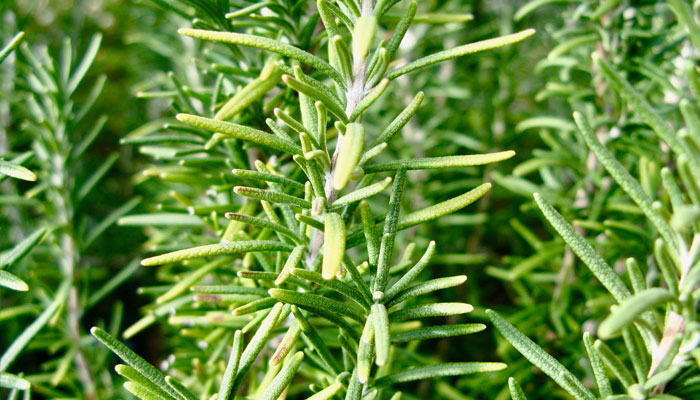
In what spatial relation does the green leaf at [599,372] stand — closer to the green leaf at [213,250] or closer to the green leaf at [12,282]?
the green leaf at [213,250]

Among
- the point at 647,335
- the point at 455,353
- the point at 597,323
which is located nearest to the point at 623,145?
the point at 597,323

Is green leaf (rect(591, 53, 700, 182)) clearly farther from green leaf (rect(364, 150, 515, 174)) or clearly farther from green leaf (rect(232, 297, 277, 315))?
green leaf (rect(232, 297, 277, 315))

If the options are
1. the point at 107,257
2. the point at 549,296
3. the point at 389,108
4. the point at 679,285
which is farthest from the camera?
the point at 107,257

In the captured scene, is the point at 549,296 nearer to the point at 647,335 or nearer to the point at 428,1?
the point at 647,335

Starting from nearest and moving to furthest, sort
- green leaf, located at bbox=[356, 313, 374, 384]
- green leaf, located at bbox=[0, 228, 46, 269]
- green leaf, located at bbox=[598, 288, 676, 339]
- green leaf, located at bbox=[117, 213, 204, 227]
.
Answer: green leaf, located at bbox=[598, 288, 676, 339] < green leaf, located at bbox=[356, 313, 374, 384] < green leaf, located at bbox=[0, 228, 46, 269] < green leaf, located at bbox=[117, 213, 204, 227]

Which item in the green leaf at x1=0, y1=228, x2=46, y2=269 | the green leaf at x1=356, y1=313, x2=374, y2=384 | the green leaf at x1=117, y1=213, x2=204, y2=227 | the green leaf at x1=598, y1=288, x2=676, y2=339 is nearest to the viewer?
the green leaf at x1=598, y1=288, x2=676, y2=339

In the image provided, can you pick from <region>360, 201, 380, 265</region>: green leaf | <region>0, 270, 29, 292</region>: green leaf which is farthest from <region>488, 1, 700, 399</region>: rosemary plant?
<region>0, 270, 29, 292</region>: green leaf

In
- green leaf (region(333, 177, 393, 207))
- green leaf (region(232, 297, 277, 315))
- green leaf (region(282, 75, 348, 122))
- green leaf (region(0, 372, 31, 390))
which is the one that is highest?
green leaf (region(282, 75, 348, 122))
